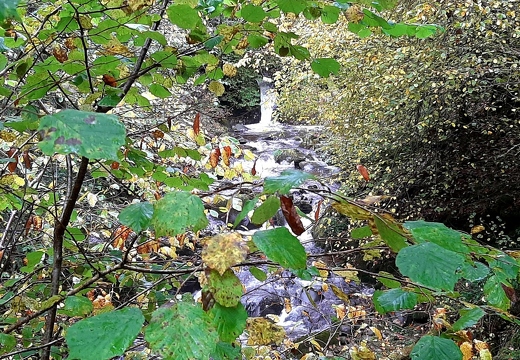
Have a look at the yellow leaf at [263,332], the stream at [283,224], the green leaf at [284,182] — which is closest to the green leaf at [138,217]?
the green leaf at [284,182]

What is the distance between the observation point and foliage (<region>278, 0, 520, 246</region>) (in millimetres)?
4059

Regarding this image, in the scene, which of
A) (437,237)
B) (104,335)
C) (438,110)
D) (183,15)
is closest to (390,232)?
(437,237)

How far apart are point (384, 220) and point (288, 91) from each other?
568 cm

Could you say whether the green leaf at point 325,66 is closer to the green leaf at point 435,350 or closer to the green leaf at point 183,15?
the green leaf at point 183,15

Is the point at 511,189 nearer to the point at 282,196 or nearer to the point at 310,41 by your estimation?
the point at 310,41

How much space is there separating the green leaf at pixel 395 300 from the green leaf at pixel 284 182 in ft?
1.34

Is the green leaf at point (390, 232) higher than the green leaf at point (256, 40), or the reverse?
the green leaf at point (256, 40)

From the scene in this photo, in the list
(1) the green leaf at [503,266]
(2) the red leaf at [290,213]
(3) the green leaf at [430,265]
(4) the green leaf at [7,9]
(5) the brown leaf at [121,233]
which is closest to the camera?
(4) the green leaf at [7,9]

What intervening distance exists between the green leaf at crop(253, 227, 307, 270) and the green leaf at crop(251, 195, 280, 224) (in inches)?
2.6

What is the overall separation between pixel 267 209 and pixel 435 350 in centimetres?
38

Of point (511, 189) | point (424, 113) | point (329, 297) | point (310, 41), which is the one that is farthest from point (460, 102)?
point (329, 297)

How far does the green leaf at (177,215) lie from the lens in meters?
0.53

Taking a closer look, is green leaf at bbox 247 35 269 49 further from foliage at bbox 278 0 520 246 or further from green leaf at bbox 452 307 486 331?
foliage at bbox 278 0 520 246

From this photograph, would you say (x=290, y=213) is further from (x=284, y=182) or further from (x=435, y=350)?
(x=435, y=350)
